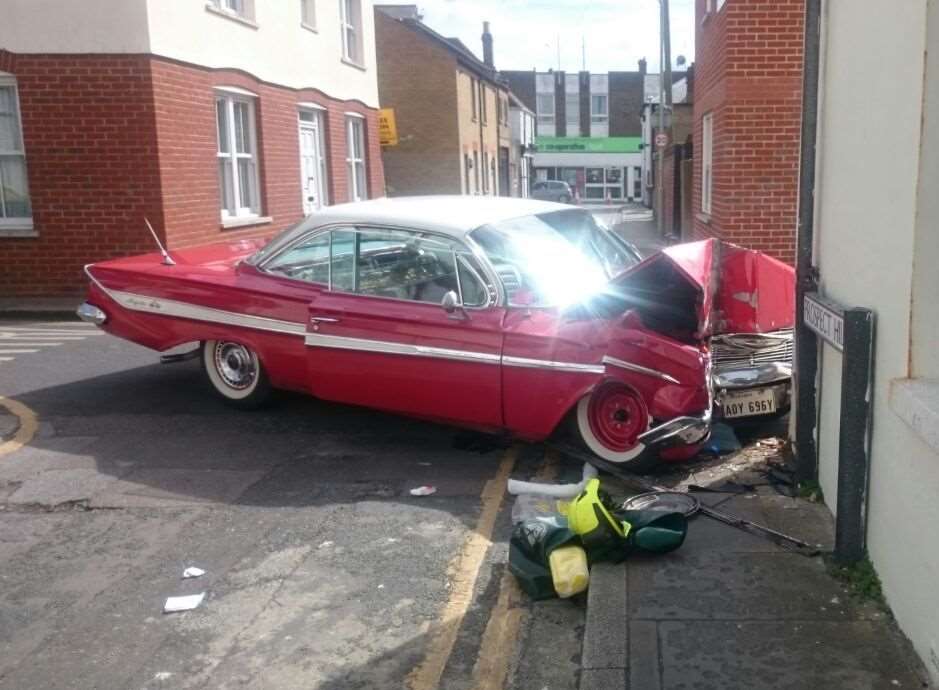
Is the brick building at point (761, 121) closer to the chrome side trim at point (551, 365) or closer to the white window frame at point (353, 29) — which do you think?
the chrome side trim at point (551, 365)

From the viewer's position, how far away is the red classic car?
5863 millimetres

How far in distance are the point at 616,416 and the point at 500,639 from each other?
2.21 m

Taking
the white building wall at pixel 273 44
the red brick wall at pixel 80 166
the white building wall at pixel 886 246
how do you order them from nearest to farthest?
the white building wall at pixel 886 246 → the red brick wall at pixel 80 166 → the white building wall at pixel 273 44

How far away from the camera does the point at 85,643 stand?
4172 mm

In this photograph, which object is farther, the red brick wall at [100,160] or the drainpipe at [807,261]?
the red brick wall at [100,160]

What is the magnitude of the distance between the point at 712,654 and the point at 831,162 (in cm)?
256

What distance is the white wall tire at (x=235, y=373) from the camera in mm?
7496

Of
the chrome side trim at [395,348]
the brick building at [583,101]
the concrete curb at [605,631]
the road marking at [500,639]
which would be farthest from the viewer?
the brick building at [583,101]

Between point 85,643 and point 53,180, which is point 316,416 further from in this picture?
point 53,180

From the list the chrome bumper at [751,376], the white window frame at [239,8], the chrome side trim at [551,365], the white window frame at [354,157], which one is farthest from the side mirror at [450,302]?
the white window frame at [354,157]

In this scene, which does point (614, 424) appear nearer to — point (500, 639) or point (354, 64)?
point (500, 639)

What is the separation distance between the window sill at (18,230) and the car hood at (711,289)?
10.4 metres

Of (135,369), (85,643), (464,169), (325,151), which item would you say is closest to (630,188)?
(464,169)

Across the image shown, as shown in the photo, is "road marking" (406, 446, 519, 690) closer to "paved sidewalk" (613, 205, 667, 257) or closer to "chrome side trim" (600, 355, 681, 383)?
"chrome side trim" (600, 355, 681, 383)
